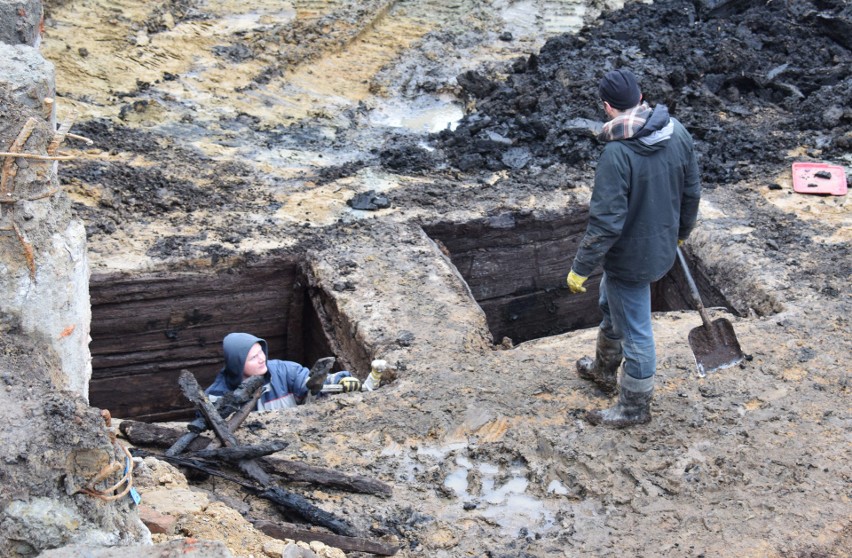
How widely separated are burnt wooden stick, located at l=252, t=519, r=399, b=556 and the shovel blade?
2388mm

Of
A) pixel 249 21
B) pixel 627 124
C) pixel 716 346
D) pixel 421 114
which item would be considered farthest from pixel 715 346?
pixel 249 21

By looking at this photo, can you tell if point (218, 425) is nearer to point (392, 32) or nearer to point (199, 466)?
point (199, 466)

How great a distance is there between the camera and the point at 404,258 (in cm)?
733

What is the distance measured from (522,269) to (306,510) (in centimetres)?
409

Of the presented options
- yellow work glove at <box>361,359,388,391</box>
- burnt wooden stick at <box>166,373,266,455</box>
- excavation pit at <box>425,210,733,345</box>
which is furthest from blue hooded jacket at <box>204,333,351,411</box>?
excavation pit at <box>425,210,733,345</box>

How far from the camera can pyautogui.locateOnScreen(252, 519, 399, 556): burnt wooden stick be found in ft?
14.3

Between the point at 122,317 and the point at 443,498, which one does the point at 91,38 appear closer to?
the point at 122,317

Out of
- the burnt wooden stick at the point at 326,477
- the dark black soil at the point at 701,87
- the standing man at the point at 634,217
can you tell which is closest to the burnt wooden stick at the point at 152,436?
the burnt wooden stick at the point at 326,477

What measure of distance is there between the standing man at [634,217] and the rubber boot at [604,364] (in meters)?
0.16

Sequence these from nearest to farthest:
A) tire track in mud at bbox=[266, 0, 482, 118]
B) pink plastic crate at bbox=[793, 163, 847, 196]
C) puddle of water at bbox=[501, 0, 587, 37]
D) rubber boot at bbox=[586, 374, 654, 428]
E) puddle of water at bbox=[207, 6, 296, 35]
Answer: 1. rubber boot at bbox=[586, 374, 654, 428]
2. pink plastic crate at bbox=[793, 163, 847, 196]
3. tire track in mud at bbox=[266, 0, 482, 118]
4. puddle of water at bbox=[207, 6, 296, 35]
5. puddle of water at bbox=[501, 0, 587, 37]

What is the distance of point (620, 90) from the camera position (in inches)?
186

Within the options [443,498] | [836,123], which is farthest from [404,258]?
[836,123]

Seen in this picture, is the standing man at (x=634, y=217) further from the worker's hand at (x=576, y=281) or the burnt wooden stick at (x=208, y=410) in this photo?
the burnt wooden stick at (x=208, y=410)

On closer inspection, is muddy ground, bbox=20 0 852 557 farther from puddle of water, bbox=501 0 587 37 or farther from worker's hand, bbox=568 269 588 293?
worker's hand, bbox=568 269 588 293
